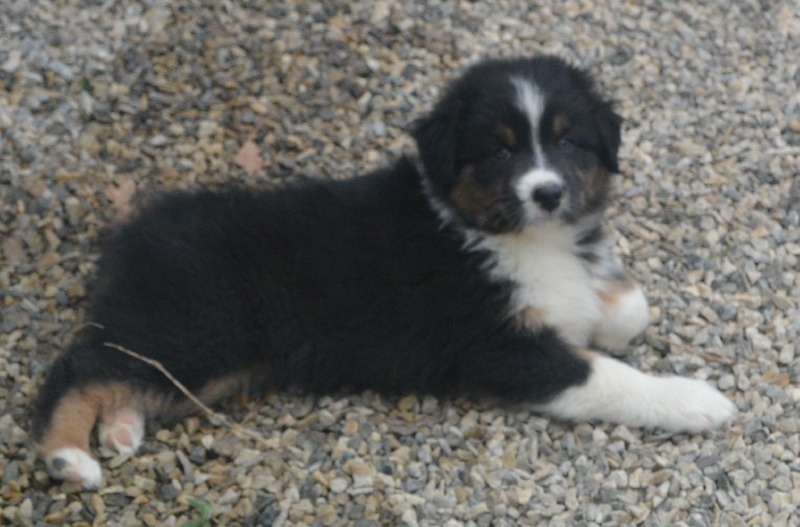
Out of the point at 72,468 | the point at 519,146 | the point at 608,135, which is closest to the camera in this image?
the point at 72,468

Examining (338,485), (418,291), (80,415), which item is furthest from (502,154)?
(80,415)

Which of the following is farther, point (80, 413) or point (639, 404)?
point (639, 404)

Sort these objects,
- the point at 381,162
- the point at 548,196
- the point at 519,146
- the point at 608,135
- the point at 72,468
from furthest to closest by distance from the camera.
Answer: the point at 381,162 → the point at 608,135 → the point at 519,146 → the point at 548,196 → the point at 72,468

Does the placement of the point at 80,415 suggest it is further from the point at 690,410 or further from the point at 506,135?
the point at 690,410

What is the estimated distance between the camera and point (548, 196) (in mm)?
4590

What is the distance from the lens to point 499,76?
4816 mm

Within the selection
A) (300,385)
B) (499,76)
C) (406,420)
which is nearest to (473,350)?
(406,420)

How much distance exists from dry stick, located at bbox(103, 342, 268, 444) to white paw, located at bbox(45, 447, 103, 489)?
0.48 m

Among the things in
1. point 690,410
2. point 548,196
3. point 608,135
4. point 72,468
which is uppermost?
point 608,135

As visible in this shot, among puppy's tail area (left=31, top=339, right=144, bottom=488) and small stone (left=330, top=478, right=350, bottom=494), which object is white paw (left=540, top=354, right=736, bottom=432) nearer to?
small stone (left=330, top=478, right=350, bottom=494)

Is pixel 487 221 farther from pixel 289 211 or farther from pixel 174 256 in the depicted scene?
pixel 174 256

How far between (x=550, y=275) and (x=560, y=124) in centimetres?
70

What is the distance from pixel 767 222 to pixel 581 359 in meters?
1.69

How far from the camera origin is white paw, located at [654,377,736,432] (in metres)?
4.72
